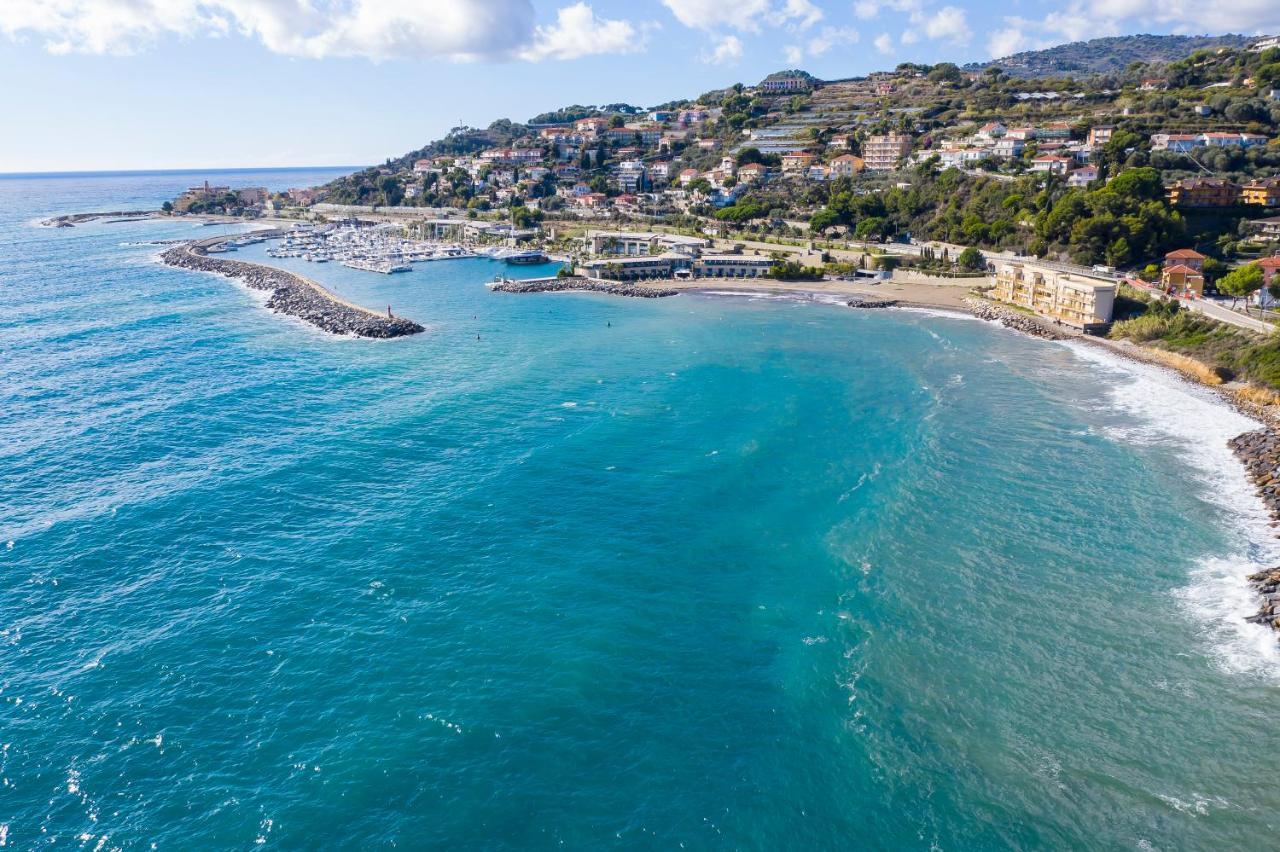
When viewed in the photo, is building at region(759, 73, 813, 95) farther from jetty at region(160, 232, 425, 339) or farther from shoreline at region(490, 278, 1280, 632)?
jetty at region(160, 232, 425, 339)

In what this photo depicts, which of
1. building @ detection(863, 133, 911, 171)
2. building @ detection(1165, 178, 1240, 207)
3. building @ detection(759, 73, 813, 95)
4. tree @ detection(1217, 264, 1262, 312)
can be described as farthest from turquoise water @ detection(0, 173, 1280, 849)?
building @ detection(759, 73, 813, 95)

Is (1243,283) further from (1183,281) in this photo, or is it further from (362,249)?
(362,249)

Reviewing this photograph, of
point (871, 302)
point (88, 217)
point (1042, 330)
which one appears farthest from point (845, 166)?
point (88, 217)

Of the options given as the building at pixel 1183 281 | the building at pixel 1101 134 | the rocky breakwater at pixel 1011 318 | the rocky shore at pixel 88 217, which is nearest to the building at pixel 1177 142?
the building at pixel 1101 134

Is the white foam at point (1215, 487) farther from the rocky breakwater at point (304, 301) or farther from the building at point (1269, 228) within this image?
the rocky breakwater at point (304, 301)

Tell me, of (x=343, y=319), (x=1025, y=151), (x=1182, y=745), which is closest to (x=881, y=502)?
(x=1182, y=745)
